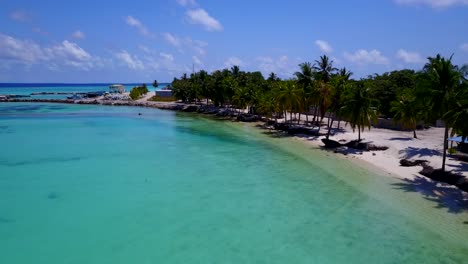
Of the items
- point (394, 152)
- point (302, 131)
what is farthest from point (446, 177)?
point (302, 131)

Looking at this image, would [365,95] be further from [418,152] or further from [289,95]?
[289,95]

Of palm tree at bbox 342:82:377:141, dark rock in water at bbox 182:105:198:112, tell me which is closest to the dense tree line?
palm tree at bbox 342:82:377:141

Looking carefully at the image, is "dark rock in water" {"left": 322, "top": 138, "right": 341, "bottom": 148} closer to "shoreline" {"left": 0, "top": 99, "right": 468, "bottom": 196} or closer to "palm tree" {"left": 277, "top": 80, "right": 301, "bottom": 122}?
"shoreline" {"left": 0, "top": 99, "right": 468, "bottom": 196}

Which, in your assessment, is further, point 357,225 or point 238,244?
point 357,225

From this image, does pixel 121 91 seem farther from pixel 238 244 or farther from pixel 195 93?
pixel 238 244

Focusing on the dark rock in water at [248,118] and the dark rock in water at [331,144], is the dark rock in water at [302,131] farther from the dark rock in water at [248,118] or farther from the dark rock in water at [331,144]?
the dark rock in water at [248,118]

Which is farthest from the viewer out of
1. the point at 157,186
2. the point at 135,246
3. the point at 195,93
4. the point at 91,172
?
the point at 195,93

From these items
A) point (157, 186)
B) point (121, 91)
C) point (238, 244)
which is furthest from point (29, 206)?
point (121, 91)

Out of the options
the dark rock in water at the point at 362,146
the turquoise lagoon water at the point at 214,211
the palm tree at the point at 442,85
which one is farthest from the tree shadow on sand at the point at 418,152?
the palm tree at the point at 442,85
